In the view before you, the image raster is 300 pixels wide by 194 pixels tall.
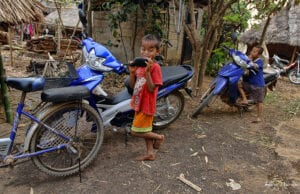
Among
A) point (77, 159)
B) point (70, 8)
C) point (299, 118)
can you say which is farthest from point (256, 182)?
point (70, 8)

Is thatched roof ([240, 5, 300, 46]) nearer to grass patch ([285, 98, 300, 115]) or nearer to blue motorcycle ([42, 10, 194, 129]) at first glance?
grass patch ([285, 98, 300, 115])

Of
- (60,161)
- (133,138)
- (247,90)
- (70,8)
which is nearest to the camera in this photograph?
(60,161)

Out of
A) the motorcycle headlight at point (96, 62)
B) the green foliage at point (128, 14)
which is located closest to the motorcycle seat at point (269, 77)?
the green foliage at point (128, 14)

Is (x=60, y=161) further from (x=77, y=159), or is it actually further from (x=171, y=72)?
(x=171, y=72)

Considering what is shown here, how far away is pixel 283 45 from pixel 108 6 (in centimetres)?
807

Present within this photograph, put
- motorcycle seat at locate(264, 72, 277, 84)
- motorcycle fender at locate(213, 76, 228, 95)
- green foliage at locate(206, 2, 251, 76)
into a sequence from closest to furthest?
motorcycle fender at locate(213, 76, 228, 95), motorcycle seat at locate(264, 72, 277, 84), green foliage at locate(206, 2, 251, 76)

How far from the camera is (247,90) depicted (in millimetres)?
5219

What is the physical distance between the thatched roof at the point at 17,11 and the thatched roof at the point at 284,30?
340 inches

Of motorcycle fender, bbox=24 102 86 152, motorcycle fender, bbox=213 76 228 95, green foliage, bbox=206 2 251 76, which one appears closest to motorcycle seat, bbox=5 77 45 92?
motorcycle fender, bbox=24 102 86 152

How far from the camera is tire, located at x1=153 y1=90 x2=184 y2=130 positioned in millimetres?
4281

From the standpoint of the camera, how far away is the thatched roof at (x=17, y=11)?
13.1 feet

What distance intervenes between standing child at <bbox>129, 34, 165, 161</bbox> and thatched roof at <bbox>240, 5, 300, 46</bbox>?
8.93 m

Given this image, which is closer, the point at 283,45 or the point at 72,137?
the point at 72,137

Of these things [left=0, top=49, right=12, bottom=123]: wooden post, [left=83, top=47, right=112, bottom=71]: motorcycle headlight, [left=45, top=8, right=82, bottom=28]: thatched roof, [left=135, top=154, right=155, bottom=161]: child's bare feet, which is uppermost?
[left=45, top=8, right=82, bottom=28]: thatched roof
